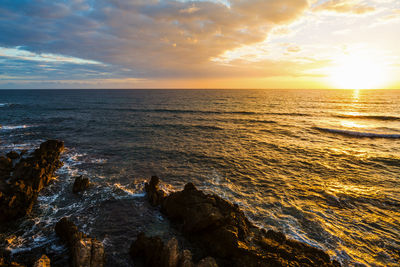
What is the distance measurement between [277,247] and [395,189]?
16.1 m

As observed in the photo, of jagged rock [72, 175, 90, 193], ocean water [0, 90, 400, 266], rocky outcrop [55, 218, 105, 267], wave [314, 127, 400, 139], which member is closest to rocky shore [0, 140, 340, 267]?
rocky outcrop [55, 218, 105, 267]

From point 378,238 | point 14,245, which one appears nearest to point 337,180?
point 378,238

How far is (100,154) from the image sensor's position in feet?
83.7

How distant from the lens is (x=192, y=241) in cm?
1043

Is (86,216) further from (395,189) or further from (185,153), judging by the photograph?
(395,189)

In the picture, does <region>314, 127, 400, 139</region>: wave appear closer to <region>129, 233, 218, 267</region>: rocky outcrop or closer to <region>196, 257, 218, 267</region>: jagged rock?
<region>196, 257, 218, 267</region>: jagged rock

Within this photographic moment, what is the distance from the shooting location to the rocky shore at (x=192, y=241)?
8.45 metres

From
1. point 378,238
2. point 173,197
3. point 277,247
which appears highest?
point 173,197

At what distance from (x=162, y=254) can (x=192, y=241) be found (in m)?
2.28

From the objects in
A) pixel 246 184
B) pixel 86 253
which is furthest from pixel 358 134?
pixel 86 253

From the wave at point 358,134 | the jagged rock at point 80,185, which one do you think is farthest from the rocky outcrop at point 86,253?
the wave at point 358,134

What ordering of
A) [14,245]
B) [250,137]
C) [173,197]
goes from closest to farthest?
[14,245] < [173,197] < [250,137]

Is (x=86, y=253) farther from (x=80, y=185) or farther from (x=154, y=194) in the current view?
(x=80, y=185)

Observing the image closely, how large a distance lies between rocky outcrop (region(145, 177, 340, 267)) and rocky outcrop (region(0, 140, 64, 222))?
411 inches
